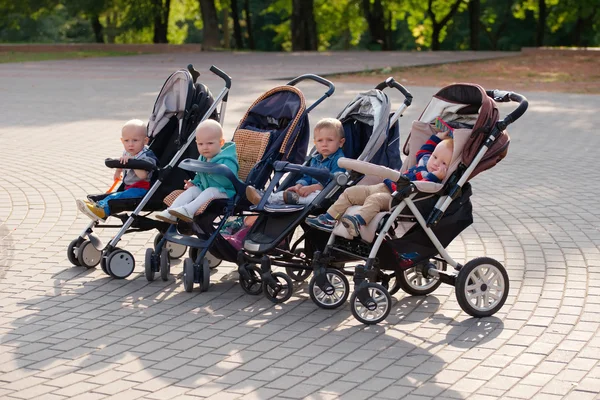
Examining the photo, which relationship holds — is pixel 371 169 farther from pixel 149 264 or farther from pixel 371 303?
pixel 149 264

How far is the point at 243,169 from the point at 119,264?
3.97 feet

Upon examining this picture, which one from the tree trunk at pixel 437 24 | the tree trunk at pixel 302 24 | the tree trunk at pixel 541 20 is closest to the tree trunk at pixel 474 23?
the tree trunk at pixel 437 24

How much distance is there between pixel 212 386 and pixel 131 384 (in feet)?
1.48

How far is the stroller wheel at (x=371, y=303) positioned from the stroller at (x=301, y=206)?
57 centimetres

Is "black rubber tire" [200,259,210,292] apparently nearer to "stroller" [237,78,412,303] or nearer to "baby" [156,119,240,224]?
"stroller" [237,78,412,303]

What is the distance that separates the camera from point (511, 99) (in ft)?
20.8

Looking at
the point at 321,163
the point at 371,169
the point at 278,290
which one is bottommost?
the point at 278,290

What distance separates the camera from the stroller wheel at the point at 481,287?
5883 mm

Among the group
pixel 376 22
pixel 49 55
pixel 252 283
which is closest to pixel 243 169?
pixel 252 283

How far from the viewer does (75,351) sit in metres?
5.48

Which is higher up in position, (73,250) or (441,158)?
(441,158)

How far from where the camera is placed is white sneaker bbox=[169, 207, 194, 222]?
640 cm

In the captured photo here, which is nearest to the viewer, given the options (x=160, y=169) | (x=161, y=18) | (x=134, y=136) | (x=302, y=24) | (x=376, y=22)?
(x=160, y=169)

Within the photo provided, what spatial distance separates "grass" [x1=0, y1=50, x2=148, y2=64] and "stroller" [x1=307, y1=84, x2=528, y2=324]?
27.9m
